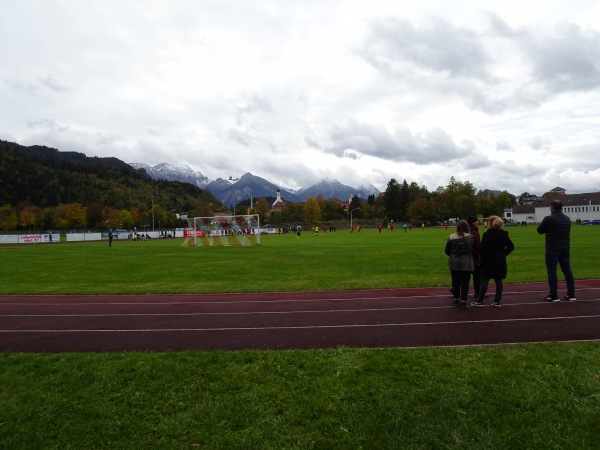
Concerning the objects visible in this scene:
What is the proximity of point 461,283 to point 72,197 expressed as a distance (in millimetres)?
135264

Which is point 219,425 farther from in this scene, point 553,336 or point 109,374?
point 553,336

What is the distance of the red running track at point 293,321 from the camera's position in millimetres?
6809

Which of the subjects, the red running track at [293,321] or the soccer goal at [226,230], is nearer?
the red running track at [293,321]

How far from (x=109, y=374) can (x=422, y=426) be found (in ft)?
12.4

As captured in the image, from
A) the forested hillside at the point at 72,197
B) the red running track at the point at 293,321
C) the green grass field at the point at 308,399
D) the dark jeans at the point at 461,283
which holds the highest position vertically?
the forested hillside at the point at 72,197

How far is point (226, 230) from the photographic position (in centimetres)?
4141

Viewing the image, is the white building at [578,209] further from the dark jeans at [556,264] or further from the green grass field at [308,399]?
the green grass field at [308,399]

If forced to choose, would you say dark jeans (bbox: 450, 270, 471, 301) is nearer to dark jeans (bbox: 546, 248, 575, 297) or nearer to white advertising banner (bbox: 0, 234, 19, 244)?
dark jeans (bbox: 546, 248, 575, 297)

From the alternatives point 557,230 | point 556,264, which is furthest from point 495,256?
point 557,230

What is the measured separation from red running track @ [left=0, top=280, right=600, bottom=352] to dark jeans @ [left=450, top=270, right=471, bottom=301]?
354 mm

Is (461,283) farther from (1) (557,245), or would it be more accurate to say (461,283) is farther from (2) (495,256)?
(1) (557,245)

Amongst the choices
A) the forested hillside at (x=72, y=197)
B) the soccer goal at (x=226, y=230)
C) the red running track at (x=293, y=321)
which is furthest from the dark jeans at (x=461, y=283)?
the forested hillside at (x=72, y=197)

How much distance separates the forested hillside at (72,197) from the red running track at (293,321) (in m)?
83.8

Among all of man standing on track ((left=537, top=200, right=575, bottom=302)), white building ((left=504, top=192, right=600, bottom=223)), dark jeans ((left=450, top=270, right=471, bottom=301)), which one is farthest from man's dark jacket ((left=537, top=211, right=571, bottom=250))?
white building ((left=504, top=192, right=600, bottom=223))
